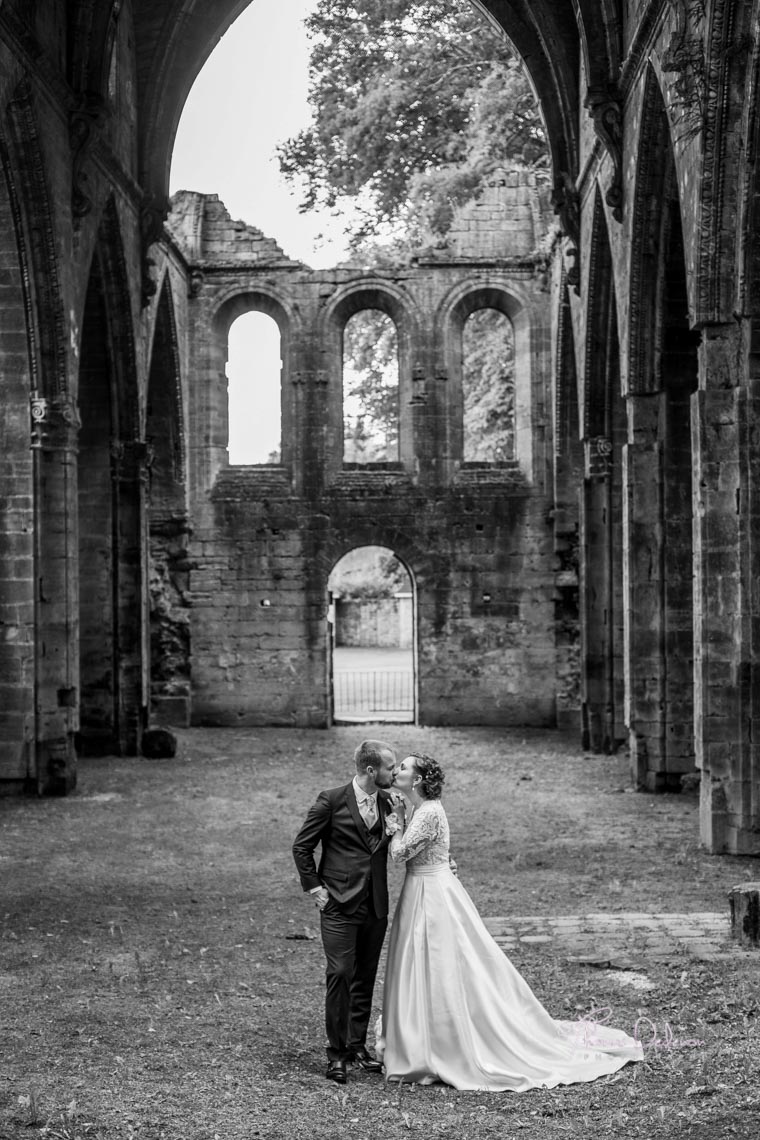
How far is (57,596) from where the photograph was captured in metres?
13.6

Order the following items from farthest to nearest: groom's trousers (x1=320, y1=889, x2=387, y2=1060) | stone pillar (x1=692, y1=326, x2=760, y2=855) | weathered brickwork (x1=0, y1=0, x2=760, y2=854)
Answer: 1. weathered brickwork (x1=0, y1=0, x2=760, y2=854)
2. stone pillar (x1=692, y1=326, x2=760, y2=855)
3. groom's trousers (x1=320, y1=889, x2=387, y2=1060)

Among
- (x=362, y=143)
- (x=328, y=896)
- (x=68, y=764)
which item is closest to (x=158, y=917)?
(x=328, y=896)

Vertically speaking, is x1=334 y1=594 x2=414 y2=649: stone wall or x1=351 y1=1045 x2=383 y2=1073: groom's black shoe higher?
x1=334 y1=594 x2=414 y2=649: stone wall

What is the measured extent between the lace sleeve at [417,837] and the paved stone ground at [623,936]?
212 centimetres

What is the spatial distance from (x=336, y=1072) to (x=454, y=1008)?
1.91 ft

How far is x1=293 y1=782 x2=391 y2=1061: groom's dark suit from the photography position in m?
5.53

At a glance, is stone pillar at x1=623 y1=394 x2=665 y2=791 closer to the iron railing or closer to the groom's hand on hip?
the groom's hand on hip

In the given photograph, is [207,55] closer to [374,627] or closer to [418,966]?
[418,966]

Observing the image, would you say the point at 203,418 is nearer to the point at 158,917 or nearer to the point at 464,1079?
the point at 158,917

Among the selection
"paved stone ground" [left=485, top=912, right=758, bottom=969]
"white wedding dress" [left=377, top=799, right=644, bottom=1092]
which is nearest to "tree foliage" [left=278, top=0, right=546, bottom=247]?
"paved stone ground" [left=485, top=912, right=758, bottom=969]

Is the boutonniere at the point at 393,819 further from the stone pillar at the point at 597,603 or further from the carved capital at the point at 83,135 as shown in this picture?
the stone pillar at the point at 597,603

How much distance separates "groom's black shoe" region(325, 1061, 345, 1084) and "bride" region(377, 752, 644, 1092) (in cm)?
19

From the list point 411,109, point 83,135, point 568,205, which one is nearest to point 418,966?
point 83,135

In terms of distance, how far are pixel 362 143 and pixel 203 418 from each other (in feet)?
21.2
